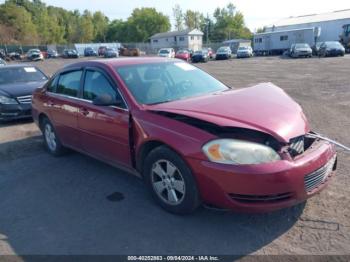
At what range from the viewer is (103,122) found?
13.9 feet

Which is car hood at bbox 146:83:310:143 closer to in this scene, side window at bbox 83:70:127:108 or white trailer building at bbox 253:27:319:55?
side window at bbox 83:70:127:108

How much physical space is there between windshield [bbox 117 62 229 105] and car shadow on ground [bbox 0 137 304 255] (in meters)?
1.22

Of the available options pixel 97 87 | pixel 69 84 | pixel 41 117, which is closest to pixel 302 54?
pixel 41 117

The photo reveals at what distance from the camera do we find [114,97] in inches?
161

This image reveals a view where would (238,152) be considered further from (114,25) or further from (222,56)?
(114,25)

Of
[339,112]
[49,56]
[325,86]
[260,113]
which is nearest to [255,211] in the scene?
[260,113]

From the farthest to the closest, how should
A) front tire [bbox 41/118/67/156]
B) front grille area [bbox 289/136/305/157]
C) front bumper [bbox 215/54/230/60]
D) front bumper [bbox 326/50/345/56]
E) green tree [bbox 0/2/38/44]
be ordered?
green tree [bbox 0/2/38/44]
front bumper [bbox 215/54/230/60]
front bumper [bbox 326/50/345/56]
front tire [bbox 41/118/67/156]
front grille area [bbox 289/136/305/157]

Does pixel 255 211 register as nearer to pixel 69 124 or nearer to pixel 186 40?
pixel 69 124

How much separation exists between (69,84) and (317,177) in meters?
3.75

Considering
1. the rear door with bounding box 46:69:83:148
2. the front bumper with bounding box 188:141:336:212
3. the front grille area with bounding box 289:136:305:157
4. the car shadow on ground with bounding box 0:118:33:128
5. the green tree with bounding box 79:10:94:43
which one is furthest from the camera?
the green tree with bounding box 79:10:94:43

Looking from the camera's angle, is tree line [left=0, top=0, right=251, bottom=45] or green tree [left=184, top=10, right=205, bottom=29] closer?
tree line [left=0, top=0, right=251, bottom=45]

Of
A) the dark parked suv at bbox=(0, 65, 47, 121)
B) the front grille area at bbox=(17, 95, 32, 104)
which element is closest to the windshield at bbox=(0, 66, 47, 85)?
the dark parked suv at bbox=(0, 65, 47, 121)

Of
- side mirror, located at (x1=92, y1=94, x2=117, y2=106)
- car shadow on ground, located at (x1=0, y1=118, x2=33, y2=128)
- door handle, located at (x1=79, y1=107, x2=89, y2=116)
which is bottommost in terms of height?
car shadow on ground, located at (x1=0, y1=118, x2=33, y2=128)

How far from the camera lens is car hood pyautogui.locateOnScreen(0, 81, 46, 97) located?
8391 millimetres
